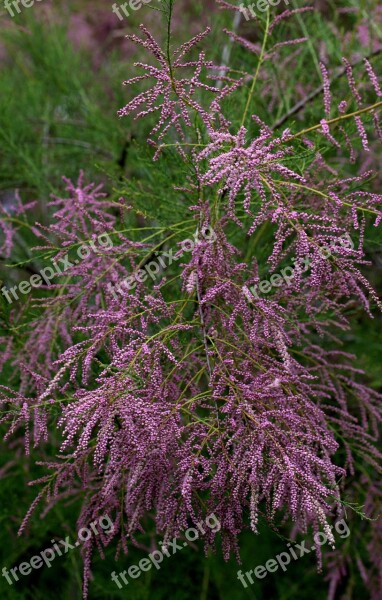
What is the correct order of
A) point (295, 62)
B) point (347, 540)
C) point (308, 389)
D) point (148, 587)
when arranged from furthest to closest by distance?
point (295, 62) < point (148, 587) < point (347, 540) < point (308, 389)

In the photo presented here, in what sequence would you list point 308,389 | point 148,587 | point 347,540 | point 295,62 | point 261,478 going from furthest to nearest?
point 295,62 < point 148,587 < point 347,540 < point 308,389 < point 261,478

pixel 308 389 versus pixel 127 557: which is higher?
pixel 308 389

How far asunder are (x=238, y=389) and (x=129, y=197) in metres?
0.89

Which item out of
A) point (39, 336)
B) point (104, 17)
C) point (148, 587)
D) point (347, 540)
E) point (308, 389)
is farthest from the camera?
point (104, 17)

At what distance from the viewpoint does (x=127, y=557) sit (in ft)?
9.73

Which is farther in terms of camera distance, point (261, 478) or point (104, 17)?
point (104, 17)

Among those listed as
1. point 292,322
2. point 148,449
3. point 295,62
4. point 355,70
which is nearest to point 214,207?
point 292,322

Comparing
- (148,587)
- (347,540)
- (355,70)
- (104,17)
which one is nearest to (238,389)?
(347,540)

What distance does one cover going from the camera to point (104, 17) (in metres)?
5.27

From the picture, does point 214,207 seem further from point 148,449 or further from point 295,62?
point 295,62

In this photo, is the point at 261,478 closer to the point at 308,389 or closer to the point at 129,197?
the point at 308,389

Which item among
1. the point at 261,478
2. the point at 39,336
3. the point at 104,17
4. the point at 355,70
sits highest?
the point at 104,17

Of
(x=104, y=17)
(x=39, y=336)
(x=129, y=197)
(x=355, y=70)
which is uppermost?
(x=104, y=17)

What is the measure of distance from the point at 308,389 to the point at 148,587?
1.42 metres
